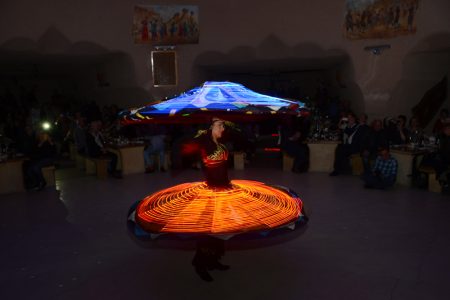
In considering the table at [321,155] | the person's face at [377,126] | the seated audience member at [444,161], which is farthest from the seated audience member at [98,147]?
the seated audience member at [444,161]

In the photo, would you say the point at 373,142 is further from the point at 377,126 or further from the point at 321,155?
the point at 321,155

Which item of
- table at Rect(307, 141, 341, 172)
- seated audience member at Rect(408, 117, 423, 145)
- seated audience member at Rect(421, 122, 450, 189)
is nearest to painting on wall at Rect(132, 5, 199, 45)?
table at Rect(307, 141, 341, 172)

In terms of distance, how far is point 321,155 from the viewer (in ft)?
37.3

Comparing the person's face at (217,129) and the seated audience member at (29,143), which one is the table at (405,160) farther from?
the seated audience member at (29,143)

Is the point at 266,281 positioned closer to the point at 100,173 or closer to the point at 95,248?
the point at 95,248

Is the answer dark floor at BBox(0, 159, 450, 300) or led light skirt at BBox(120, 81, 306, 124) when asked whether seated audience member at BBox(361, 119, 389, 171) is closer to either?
dark floor at BBox(0, 159, 450, 300)

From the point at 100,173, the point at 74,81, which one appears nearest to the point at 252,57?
the point at 100,173

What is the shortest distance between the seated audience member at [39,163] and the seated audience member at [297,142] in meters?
6.60

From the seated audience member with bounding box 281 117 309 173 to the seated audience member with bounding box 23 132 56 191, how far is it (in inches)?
260

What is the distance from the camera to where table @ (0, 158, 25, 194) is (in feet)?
31.6

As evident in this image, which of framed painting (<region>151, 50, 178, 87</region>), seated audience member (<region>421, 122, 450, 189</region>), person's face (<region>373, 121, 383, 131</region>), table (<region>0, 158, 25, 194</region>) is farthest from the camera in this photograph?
framed painting (<region>151, 50, 178, 87</region>)

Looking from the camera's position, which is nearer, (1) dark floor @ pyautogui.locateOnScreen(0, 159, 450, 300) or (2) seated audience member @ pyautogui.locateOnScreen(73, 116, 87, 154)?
(1) dark floor @ pyautogui.locateOnScreen(0, 159, 450, 300)

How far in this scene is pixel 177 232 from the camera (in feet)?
14.0

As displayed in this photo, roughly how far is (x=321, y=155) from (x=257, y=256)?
6328 mm
